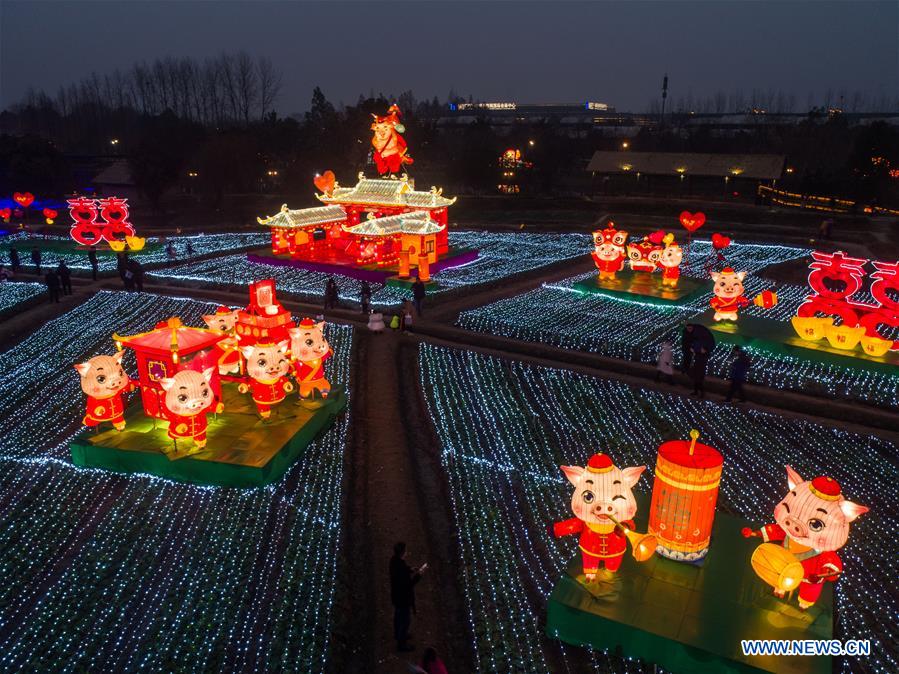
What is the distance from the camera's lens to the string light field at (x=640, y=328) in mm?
15016

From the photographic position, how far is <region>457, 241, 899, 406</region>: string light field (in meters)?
15.0

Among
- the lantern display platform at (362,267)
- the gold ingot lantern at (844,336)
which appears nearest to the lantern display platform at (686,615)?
the gold ingot lantern at (844,336)

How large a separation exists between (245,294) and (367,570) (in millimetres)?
16502

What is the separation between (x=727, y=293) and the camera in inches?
724

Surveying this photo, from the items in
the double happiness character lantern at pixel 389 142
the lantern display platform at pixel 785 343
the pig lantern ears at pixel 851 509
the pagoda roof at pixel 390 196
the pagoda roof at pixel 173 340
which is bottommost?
the lantern display platform at pixel 785 343

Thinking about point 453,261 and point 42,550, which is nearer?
point 42,550

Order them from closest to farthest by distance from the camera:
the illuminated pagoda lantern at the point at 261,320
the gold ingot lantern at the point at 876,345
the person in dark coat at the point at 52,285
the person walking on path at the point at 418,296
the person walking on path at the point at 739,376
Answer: the illuminated pagoda lantern at the point at 261,320
the person walking on path at the point at 739,376
the gold ingot lantern at the point at 876,345
the person walking on path at the point at 418,296
the person in dark coat at the point at 52,285

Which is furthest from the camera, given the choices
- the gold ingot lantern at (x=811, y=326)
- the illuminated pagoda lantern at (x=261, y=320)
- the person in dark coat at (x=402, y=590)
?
the gold ingot lantern at (x=811, y=326)

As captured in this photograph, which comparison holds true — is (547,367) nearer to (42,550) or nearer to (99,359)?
(99,359)

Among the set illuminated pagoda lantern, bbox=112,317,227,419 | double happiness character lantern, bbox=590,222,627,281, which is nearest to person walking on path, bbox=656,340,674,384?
double happiness character lantern, bbox=590,222,627,281

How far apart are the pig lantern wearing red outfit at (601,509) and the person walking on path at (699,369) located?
7431 millimetres

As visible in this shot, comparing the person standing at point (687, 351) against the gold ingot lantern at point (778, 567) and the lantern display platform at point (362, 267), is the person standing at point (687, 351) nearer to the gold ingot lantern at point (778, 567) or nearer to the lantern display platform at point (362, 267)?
the gold ingot lantern at point (778, 567)

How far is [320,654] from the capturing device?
7.45 metres

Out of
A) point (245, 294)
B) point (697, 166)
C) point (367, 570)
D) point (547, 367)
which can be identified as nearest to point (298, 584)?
point (367, 570)
